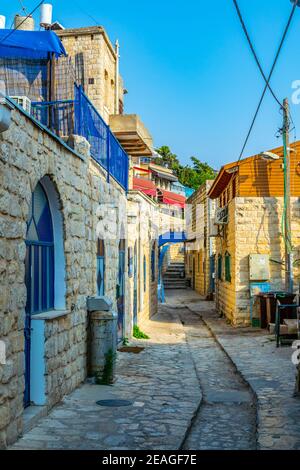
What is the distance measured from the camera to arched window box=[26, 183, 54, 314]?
619 centimetres

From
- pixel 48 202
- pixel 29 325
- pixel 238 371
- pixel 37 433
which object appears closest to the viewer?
pixel 37 433

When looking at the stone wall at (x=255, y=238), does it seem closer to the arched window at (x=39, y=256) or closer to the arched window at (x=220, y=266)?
the arched window at (x=220, y=266)

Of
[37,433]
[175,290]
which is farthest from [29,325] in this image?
[175,290]

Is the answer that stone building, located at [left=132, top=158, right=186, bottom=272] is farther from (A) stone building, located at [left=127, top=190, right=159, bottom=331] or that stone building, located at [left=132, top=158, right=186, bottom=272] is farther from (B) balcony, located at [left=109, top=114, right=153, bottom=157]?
(B) balcony, located at [left=109, top=114, right=153, bottom=157]

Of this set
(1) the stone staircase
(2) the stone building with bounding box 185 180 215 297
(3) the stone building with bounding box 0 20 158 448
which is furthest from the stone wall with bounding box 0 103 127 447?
(1) the stone staircase

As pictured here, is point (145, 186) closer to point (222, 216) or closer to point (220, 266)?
point (220, 266)

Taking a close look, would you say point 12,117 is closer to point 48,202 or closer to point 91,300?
point 48,202

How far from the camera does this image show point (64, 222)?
711cm

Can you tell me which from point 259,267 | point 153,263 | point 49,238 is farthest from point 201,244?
point 49,238

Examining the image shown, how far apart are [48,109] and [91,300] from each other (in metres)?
3.04

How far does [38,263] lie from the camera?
6562 millimetres

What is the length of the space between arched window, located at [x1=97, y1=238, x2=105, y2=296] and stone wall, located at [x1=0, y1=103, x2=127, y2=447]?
0.35 metres

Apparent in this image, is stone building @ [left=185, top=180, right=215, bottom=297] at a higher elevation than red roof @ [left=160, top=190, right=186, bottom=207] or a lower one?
lower

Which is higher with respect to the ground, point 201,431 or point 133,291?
point 133,291
